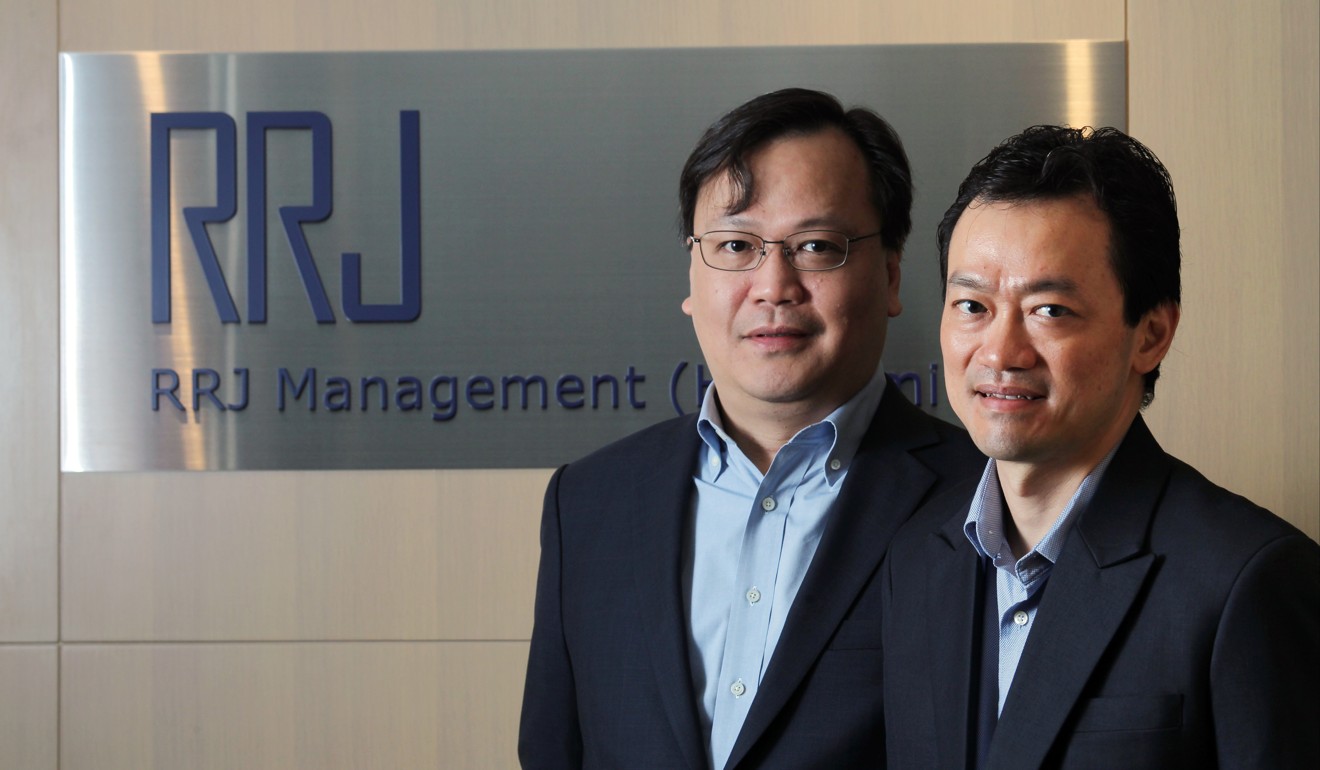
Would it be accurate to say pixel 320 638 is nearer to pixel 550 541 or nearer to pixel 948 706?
pixel 550 541

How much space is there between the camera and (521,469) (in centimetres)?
265

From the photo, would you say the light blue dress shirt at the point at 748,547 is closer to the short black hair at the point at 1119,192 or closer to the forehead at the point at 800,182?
the forehead at the point at 800,182

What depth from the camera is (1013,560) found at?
137cm

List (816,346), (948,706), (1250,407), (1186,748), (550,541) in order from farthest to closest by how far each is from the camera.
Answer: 1. (1250,407)
2. (550,541)
3. (816,346)
4. (948,706)
5. (1186,748)

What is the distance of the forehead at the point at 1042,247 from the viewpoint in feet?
4.18

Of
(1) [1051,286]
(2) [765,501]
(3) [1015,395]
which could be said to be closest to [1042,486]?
(3) [1015,395]

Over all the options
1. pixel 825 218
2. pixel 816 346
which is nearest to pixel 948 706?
pixel 816 346

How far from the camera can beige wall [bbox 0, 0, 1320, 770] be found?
2613 mm

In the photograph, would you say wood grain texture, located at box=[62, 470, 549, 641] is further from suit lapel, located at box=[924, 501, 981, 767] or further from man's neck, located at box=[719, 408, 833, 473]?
suit lapel, located at box=[924, 501, 981, 767]

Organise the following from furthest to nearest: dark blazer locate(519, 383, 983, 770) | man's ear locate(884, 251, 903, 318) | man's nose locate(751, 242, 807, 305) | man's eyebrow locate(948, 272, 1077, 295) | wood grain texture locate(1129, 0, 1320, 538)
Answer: wood grain texture locate(1129, 0, 1320, 538) < man's ear locate(884, 251, 903, 318) < man's nose locate(751, 242, 807, 305) < dark blazer locate(519, 383, 983, 770) < man's eyebrow locate(948, 272, 1077, 295)

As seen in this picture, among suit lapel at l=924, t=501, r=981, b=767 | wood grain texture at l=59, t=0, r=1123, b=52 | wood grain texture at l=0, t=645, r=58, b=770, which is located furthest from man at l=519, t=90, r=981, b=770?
wood grain texture at l=0, t=645, r=58, b=770

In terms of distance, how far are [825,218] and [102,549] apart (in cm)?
186

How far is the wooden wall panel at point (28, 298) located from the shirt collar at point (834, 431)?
1.65 m

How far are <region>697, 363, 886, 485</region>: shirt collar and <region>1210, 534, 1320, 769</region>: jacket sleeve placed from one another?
2.20ft
